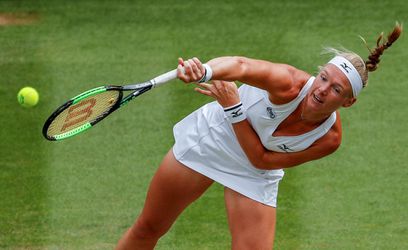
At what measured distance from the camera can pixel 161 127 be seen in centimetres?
980

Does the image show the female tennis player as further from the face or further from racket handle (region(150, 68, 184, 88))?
racket handle (region(150, 68, 184, 88))

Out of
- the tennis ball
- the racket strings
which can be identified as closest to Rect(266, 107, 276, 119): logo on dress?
the racket strings

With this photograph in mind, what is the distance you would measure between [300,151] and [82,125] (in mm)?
1368

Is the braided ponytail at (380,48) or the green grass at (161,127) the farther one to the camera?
the green grass at (161,127)

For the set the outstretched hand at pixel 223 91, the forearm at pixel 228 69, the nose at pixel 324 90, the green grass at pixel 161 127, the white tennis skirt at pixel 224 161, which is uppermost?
the forearm at pixel 228 69

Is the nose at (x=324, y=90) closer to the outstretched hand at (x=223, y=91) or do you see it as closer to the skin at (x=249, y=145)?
the skin at (x=249, y=145)

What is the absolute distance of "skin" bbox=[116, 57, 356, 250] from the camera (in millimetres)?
6180

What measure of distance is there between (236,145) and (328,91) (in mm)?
786

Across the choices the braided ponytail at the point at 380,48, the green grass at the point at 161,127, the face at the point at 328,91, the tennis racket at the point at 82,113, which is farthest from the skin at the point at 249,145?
the green grass at the point at 161,127

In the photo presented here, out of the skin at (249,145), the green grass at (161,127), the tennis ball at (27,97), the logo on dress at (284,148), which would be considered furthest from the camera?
the tennis ball at (27,97)

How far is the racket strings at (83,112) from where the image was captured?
6391 mm

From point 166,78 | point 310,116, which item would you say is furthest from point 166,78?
point 310,116

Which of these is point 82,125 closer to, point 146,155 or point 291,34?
point 146,155

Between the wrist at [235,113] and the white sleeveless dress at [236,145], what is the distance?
16 centimetres
